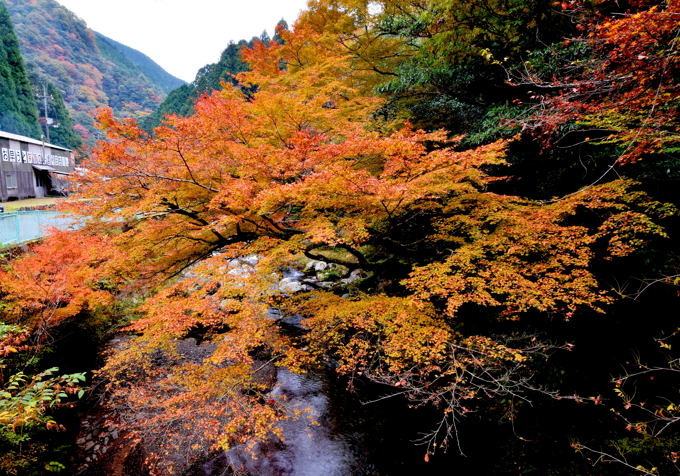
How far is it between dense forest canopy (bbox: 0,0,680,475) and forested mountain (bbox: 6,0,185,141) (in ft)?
193

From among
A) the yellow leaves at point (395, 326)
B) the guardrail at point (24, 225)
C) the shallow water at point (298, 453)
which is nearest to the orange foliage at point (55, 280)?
the guardrail at point (24, 225)

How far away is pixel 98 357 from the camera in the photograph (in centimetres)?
821

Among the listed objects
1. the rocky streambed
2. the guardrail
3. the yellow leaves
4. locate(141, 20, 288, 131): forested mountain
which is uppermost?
locate(141, 20, 288, 131): forested mountain

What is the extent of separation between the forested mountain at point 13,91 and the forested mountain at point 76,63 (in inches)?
709

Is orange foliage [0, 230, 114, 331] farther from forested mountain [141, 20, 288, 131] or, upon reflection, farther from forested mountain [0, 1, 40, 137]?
forested mountain [0, 1, 40, 137]

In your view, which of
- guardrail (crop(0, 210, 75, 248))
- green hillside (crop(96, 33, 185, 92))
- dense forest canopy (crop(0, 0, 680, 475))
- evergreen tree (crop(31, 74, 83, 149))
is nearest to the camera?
dense forest canopy (crop(0, 0, 680, 475))

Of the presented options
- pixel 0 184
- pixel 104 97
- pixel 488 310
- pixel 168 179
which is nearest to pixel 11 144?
pixel 0 184

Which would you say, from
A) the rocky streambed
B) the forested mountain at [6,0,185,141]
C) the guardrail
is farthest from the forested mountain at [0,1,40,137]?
the rocky streambed

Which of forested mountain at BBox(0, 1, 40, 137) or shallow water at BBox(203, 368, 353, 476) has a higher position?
forested mountain at BBox(0, 1, 40, 137)

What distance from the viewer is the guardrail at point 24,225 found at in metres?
8.62

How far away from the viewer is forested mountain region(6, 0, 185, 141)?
2238 inches

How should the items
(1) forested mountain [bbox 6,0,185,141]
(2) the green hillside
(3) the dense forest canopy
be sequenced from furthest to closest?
(2) the green hillside, (1) forested mountain [bbox 6,0,185,141], (3) the dense forest canopy

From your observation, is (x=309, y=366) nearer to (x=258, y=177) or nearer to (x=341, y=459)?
(x=341, y=459)

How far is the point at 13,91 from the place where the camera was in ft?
102
